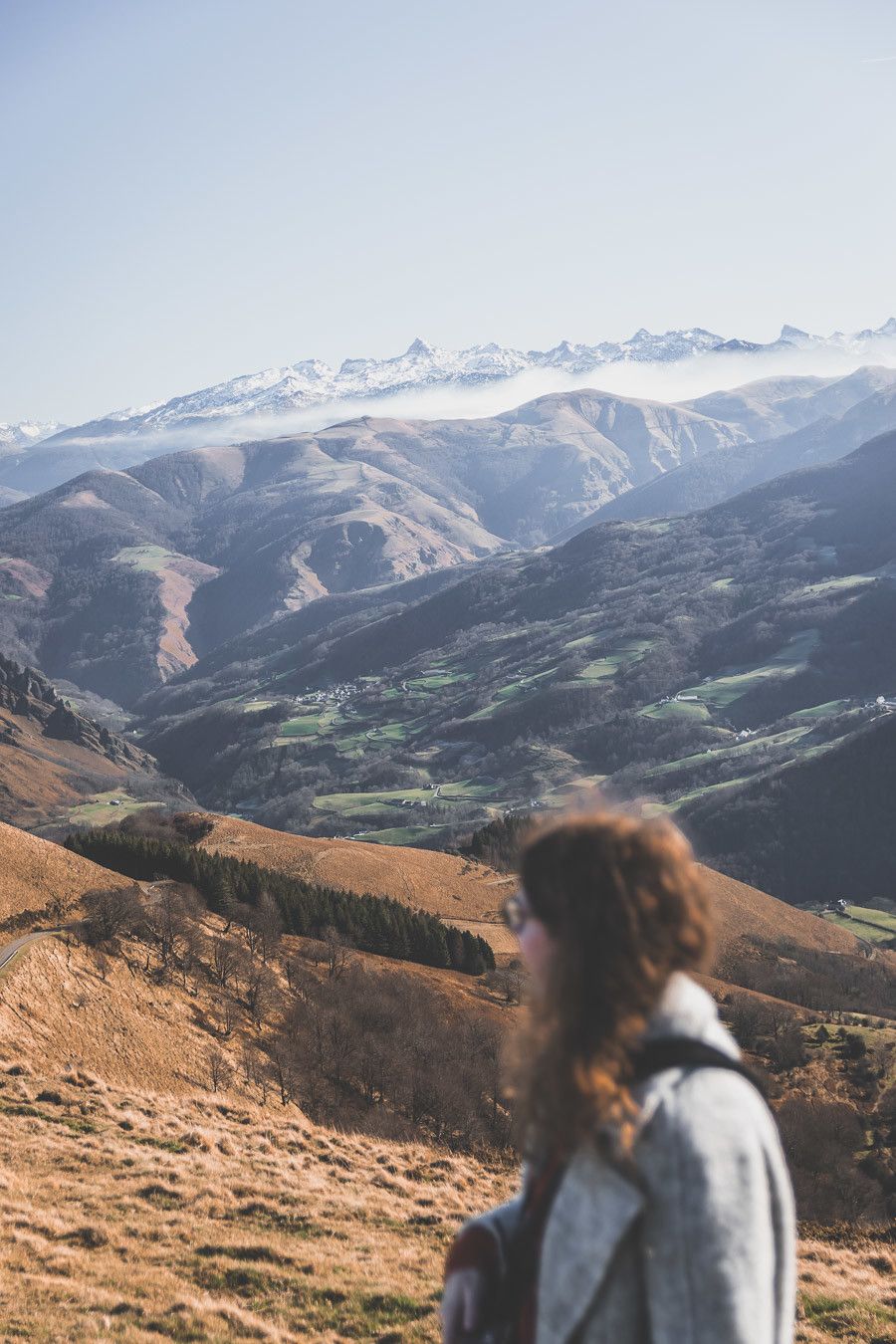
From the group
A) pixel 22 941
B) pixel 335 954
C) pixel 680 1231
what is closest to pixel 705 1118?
pixel 680 1231

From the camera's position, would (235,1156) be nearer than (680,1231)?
No

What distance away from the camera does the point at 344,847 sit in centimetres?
12988

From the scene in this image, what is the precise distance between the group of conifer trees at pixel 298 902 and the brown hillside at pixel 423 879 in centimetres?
1387

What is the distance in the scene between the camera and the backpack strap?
13.2 feet

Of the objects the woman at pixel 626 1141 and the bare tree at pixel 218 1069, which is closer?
the woman at pixel 626 1141

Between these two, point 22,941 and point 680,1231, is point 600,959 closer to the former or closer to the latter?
point 680,1231

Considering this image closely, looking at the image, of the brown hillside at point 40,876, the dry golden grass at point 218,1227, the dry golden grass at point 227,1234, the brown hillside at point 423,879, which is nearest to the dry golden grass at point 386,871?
the brown hillside at point 423,879

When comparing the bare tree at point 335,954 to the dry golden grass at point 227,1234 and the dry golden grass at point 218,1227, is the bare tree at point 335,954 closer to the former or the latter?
the dry golden grass at point 218,1227

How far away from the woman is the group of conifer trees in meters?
67.0

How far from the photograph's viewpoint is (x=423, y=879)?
412ft

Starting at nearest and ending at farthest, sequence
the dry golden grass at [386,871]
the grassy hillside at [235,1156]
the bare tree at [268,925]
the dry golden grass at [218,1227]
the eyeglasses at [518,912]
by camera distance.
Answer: the eyeglasses at [518,912] → the dry golden grass at [218,1227] → the grassy hillside at [235,1156] → the bare tree at [268,925] → the dry golden grass at [386,871]

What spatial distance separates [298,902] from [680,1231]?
255 ft

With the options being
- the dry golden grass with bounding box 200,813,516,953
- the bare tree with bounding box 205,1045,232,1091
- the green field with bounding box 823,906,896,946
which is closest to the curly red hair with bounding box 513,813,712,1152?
the bare tree with bounding box 205,1045,232,1091

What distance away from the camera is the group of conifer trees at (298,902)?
73312 millimetres
